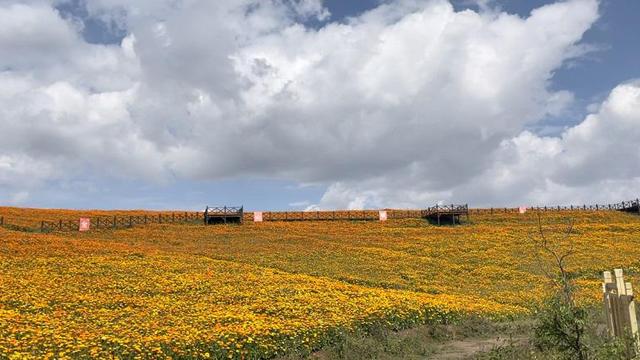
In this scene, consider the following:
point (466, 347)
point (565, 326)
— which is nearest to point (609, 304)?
point (565, 326)

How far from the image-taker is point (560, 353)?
10719 mm

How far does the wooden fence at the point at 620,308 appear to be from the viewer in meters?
10.3

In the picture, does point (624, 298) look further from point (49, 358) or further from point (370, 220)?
point (370, 220)

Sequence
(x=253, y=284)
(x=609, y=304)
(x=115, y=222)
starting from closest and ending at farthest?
1. (x=609, y=304)
2. (x=253, y=284)
3. (x=115, y=222)

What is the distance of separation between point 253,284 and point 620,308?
902 inches

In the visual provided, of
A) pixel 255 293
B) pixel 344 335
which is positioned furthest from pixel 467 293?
pixel 344 335

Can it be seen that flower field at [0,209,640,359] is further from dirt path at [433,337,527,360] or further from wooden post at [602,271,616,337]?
dirt path at [433,337,527,360]

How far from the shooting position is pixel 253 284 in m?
31.6

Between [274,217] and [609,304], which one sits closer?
[609,304]

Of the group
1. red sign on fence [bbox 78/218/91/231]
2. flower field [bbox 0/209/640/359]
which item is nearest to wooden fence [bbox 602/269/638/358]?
flower field [bbox 0/209/640/359]

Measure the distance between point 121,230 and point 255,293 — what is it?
41066 mm

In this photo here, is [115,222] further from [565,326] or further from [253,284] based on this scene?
[565,326]

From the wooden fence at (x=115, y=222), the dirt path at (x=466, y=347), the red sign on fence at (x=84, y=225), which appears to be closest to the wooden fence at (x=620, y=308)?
the dirt path at (x=466, y=347)

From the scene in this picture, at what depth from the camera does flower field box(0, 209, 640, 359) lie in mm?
17891
